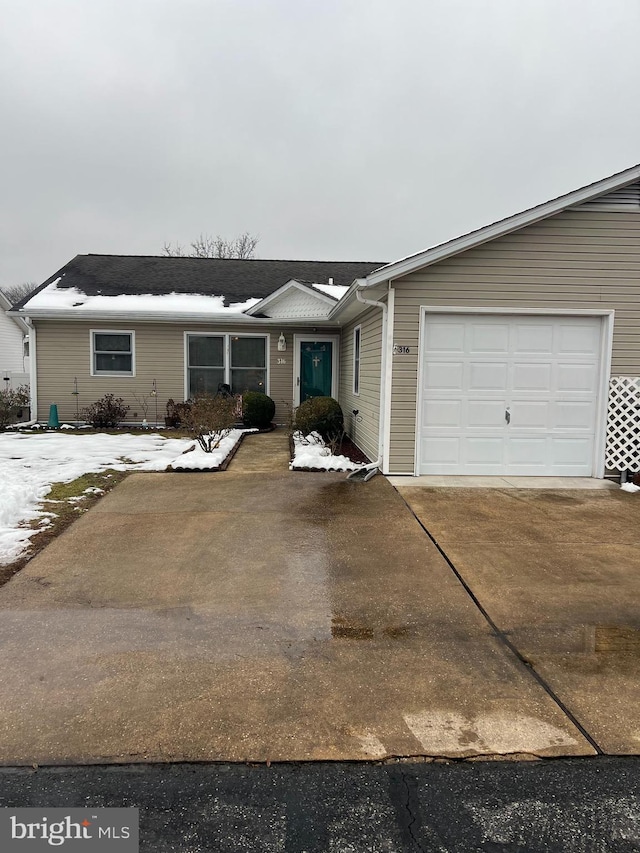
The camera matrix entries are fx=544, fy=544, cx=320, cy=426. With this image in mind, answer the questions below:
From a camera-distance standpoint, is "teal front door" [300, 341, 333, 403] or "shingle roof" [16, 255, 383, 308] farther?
"shingle roof" [16, 255, 383, 308]

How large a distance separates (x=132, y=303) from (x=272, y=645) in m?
12.0

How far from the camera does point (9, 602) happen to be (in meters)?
3.75

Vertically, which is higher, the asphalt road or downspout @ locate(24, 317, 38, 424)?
downspout @ locate(24, 317, 38, 424)

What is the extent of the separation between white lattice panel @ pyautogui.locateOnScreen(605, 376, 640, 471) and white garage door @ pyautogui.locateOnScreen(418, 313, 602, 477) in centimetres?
23

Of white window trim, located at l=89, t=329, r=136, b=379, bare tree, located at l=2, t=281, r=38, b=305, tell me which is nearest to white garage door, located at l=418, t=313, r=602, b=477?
white window trim, located at l=89, t=329, r=136, b=379

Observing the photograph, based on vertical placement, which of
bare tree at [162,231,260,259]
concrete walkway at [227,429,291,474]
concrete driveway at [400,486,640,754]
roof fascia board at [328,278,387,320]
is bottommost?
concrete driveway at [400,486,640,754]

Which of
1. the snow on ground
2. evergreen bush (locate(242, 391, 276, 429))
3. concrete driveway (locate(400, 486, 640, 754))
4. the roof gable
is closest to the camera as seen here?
concrete driveway (locate(400, 486, 640, 754))

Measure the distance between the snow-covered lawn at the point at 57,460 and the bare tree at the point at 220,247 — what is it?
24080mm

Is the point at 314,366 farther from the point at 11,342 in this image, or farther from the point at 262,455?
the point at 11,342

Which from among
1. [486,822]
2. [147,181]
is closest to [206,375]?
[486,822]

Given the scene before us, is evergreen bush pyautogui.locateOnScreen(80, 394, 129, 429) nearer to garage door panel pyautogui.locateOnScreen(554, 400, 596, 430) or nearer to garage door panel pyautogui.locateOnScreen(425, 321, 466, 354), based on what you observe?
garage door panel pyautogui.locateOnScreen(425, 321, 466, 354)

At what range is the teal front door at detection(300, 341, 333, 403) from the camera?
45.2 feet

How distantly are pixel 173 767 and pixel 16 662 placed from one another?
4.44 ft

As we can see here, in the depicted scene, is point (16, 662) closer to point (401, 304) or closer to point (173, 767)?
point (173, 767)
